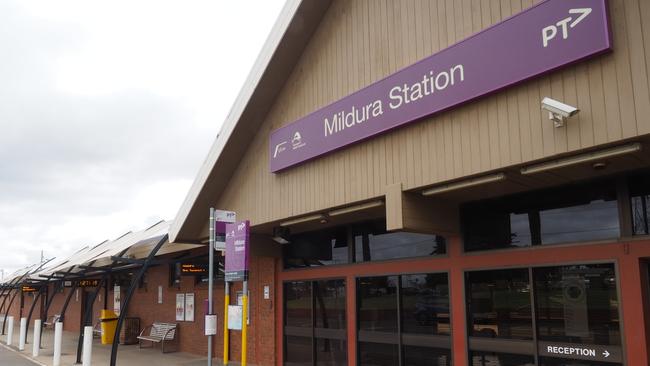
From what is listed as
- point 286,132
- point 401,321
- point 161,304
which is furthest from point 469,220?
point 161,304

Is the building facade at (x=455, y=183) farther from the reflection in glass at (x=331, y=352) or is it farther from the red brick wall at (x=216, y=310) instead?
the red brick wall at (x=216, y=310)

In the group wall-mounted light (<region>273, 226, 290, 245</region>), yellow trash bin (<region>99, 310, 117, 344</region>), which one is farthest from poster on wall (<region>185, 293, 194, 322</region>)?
wall-mounted light (<region>273, 226, 290, 245</region>)

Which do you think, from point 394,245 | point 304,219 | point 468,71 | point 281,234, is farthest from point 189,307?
point 468,71

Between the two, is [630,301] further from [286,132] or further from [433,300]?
[286,132]

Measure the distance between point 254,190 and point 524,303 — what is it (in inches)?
218

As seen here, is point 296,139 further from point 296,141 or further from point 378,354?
point 378,354

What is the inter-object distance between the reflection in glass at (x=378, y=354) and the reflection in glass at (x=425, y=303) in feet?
1.61

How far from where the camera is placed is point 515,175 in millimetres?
6887

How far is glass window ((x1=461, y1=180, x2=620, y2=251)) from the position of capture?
23.1 feet

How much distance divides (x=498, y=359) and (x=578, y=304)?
144cm

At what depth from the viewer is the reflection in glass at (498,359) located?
7555 millimetres

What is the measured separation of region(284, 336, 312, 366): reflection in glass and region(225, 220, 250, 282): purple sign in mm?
3843

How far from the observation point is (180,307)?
673 inches

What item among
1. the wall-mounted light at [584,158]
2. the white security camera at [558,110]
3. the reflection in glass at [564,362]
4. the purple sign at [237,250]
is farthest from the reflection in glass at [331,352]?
the white security camera at [558,110]
